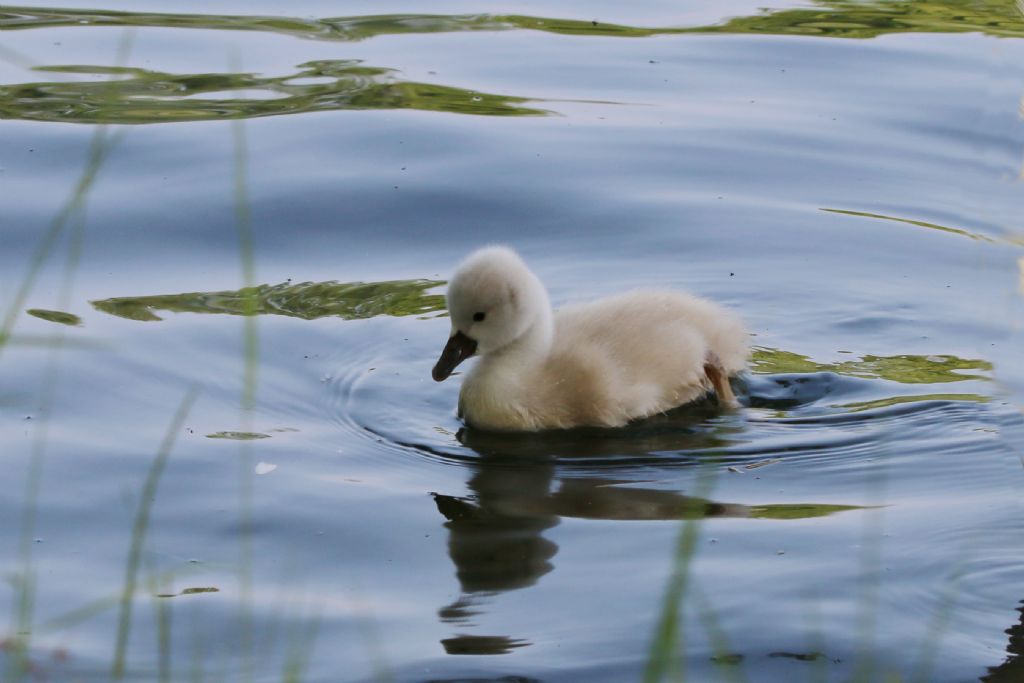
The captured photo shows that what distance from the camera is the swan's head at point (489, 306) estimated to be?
4.65 meters

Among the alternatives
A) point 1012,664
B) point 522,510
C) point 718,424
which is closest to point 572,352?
point 718,424

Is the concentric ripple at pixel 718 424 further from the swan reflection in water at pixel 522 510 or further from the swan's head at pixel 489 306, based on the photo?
the swan's head at pixel 489 306

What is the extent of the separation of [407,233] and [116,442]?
2.10 meters

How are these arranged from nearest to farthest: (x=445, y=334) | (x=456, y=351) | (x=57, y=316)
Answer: (x=456, y=351)
(x=57, y=316)
(x=445, y=334)

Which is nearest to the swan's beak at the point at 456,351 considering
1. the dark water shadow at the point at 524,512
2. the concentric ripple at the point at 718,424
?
the concentric ripple at the point at 718,424

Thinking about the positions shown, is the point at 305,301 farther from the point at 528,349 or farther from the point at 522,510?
the point at 522,510

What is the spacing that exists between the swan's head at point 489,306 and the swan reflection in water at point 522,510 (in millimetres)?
357

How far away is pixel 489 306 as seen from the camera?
466cm

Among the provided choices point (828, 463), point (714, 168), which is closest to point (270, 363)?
point (828, 463)

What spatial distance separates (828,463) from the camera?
14.0 ft

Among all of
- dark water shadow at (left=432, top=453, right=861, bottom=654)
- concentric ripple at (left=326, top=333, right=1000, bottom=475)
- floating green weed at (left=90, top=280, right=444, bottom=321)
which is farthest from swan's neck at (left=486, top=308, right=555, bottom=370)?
floating green weed at (left=90, top=280, right=444, bottom=321)

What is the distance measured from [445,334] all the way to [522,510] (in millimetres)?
1397

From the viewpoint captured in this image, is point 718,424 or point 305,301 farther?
point 305,301

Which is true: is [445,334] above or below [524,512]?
above
